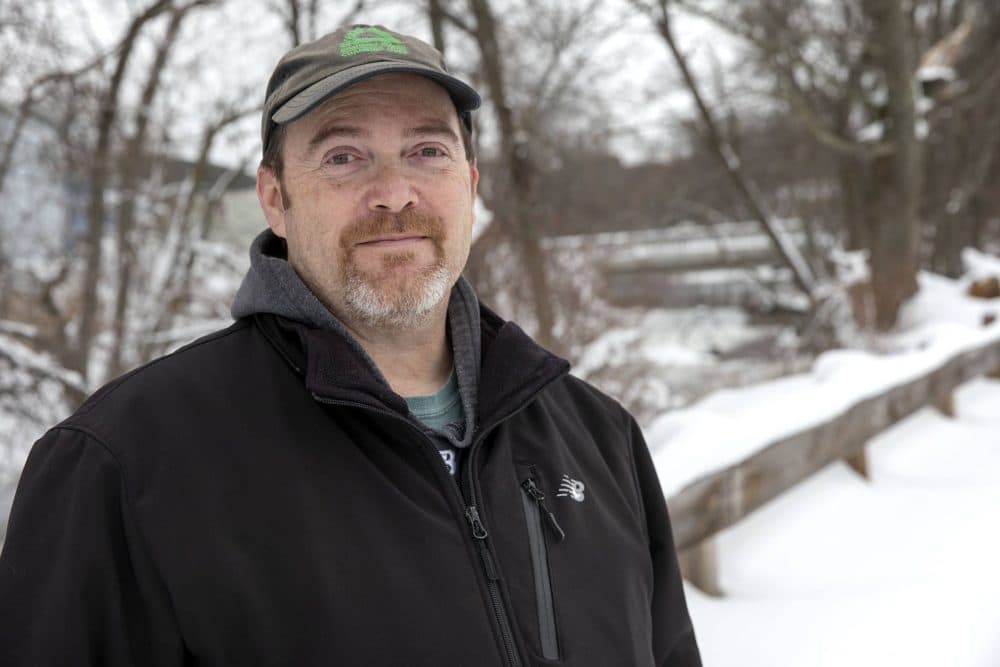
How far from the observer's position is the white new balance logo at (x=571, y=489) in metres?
1.67

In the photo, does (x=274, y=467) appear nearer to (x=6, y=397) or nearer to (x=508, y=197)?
(x=6, y=397)

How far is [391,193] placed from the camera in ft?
5.40

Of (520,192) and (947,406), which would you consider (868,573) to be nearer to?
(947,406)

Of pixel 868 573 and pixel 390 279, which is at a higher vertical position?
pixel 390 279

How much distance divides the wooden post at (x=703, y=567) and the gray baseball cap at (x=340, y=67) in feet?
5.84

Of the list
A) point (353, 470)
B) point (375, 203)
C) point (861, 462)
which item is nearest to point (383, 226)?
point (375, 203)

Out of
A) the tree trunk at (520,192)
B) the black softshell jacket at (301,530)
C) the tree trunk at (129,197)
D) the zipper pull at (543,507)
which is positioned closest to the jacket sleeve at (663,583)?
the black softshell jacket at (301,530)

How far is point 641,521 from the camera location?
188 cm

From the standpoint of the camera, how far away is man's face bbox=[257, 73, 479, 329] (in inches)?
64.8

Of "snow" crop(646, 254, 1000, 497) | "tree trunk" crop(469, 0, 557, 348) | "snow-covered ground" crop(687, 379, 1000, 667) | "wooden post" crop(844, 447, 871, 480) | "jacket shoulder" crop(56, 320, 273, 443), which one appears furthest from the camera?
"tree trunk" crop(469, 0, 557, 348)

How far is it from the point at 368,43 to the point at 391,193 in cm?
29

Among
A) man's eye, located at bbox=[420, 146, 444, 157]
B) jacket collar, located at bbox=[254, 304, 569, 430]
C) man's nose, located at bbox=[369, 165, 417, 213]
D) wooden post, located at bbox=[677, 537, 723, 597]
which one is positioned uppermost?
man's eye, located at bbox=[420, 146, 444, 157]


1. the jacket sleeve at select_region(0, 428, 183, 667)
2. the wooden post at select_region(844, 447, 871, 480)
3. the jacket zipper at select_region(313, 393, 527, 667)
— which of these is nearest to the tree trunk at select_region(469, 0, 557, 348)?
the wooden post at select_region(844, 447, 871, 480)

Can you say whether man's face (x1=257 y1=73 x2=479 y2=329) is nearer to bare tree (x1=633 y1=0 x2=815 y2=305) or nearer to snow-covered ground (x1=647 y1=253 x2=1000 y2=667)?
snow-covered ground (x1=647 y1=253 x2=1000 y2=667)
